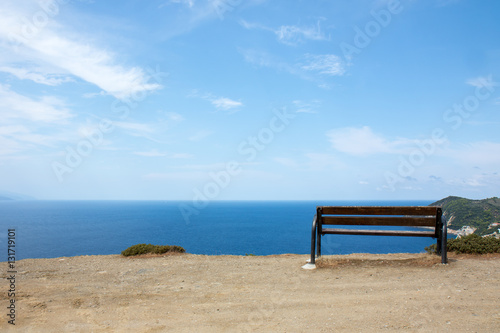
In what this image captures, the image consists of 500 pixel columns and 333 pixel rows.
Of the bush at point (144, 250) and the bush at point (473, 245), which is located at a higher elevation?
the bush at point (473, 245)

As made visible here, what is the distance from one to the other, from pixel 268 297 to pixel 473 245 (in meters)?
6.17

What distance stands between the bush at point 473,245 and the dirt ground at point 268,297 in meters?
0.36

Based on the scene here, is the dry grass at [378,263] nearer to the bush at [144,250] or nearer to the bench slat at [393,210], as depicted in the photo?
the bench slat at [393,210]

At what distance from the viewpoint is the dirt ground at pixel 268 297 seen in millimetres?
4141

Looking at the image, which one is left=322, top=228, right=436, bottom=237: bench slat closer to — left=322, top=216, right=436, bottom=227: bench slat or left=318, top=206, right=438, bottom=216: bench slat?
left=322, top=216, right=436, bottom=227: bench slat

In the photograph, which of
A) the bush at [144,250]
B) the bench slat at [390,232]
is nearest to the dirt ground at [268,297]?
the bench slat at [390,232]

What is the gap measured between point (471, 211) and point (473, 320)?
3743 inches

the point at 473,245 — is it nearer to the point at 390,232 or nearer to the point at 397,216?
the point at 390,232

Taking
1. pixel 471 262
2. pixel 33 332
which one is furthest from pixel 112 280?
pixel 471 262

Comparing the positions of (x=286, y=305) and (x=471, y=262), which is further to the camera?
(x=471, y=262)

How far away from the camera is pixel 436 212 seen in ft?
22.2

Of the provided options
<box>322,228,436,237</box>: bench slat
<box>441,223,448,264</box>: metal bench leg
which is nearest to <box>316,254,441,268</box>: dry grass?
<box>441,223,448,264</box>: metal bench leg

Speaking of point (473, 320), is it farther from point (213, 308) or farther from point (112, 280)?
point (112, 280)

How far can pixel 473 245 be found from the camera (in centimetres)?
809
